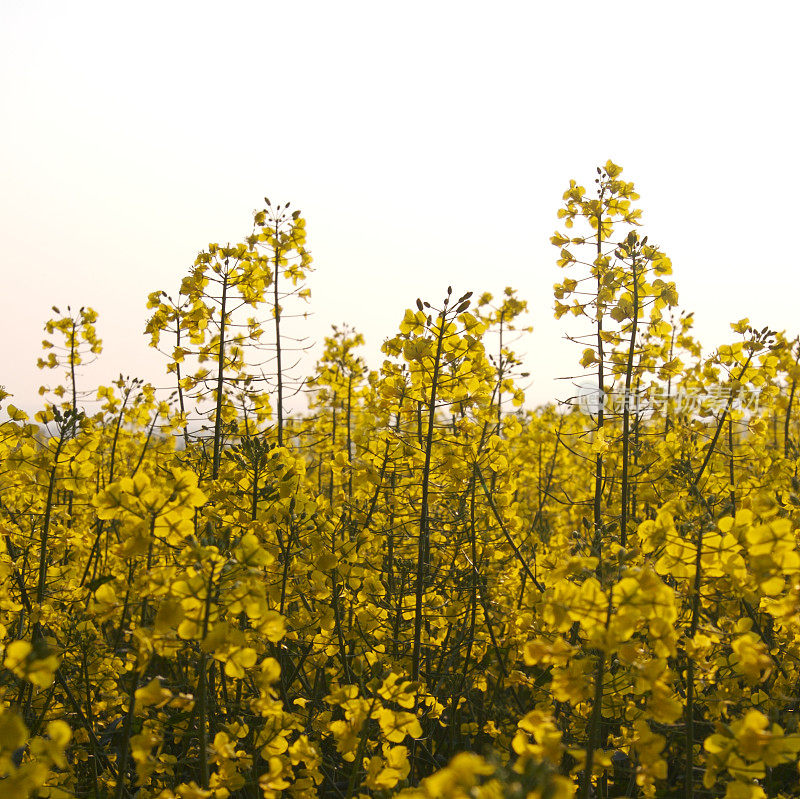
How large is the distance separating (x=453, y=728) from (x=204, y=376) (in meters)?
2.62

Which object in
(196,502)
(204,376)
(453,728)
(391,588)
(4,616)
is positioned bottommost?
(453,728)

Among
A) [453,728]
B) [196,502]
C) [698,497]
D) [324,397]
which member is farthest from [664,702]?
[324,397]

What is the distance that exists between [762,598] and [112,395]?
5952 millimetres

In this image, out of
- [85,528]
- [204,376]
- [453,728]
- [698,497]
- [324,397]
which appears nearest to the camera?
→ [698,497]

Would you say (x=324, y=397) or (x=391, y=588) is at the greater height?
(x=324, y=397)

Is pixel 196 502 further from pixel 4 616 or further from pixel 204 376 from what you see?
pixel 4 616

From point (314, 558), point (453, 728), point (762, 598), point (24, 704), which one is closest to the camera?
point (314, 558)

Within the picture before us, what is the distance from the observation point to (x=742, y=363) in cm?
427

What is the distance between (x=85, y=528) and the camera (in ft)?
16.5

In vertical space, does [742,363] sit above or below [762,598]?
above

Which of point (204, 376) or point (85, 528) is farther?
point (85, 528)

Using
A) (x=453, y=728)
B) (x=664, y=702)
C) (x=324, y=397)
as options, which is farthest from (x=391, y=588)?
(x=324, y=397)

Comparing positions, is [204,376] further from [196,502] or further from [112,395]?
[112,395]

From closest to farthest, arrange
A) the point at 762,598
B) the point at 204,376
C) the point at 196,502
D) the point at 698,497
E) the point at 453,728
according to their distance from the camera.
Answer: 1. the point at 196,502
2. the point at 698,497
3. the point at 762,598
4. the point at 453,728
5. the point at 204,376
